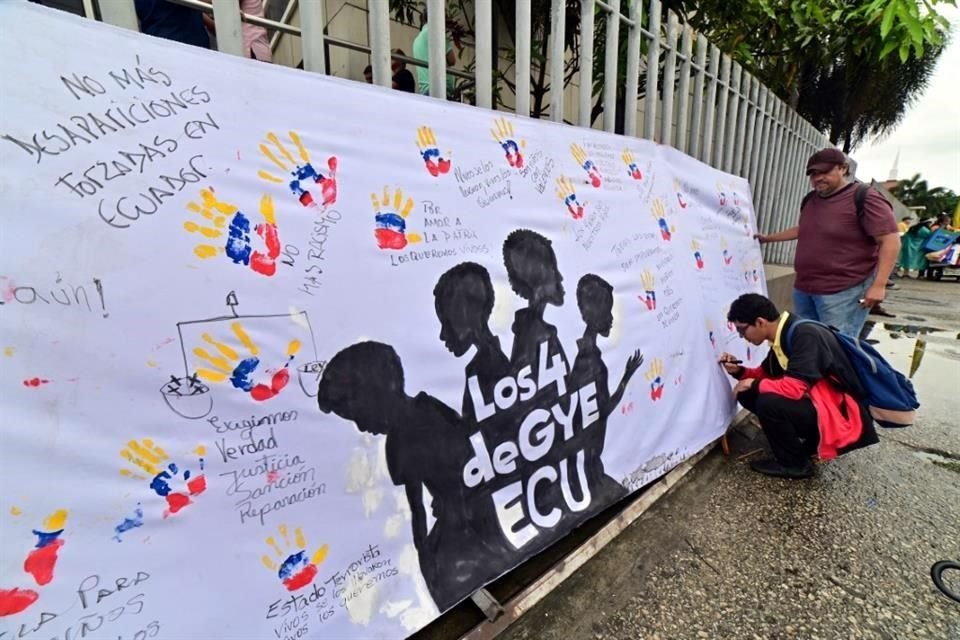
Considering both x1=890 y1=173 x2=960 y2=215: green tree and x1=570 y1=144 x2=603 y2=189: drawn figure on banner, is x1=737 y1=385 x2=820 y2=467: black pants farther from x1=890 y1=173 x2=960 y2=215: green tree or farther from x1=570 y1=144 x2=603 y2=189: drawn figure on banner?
x1=890 y1=173 x2=960 y2=215: green tree

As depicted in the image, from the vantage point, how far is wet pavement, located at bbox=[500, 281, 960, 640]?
1634 mm

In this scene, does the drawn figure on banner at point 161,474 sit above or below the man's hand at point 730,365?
above

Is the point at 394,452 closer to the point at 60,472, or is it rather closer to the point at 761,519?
the point at 60,472

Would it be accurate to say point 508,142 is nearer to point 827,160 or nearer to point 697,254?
point 697,254

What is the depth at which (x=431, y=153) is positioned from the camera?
1600 millimetres

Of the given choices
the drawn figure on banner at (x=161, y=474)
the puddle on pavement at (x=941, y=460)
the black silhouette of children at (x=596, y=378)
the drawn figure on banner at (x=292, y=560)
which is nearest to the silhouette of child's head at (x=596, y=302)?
the black silhouette of children at (x=596, y=378)

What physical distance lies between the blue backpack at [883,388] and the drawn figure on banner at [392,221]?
2.35 metres

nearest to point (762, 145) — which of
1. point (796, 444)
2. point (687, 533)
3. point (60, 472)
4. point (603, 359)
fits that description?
point (796, 444)

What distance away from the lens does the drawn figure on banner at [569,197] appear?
6.68 ft

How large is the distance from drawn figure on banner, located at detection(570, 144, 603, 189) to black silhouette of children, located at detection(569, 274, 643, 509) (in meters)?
0.49

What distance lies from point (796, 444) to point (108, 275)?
3.02 metres

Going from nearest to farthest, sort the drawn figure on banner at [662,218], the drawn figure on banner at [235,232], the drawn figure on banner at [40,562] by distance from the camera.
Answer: the drawn figure on banner at [40,562], the drawn figure on banner at [235,232], the drawn figure on banner at [662,218]

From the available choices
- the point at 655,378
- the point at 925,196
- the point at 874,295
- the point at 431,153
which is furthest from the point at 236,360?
the point at 925,196

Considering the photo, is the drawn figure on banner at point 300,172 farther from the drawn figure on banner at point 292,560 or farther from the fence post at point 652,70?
the fence post at point 652,70
